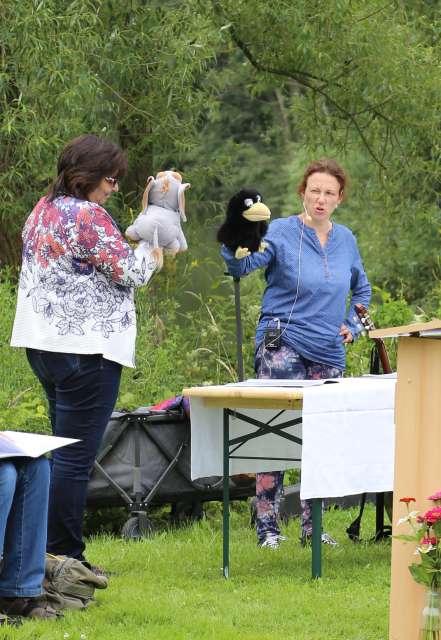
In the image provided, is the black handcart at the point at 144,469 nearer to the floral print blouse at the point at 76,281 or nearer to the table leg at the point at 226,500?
the table leg at the point at 226,500

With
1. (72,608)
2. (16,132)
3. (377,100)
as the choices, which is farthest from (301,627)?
(377,100)

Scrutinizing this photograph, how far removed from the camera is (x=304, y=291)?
239 inches

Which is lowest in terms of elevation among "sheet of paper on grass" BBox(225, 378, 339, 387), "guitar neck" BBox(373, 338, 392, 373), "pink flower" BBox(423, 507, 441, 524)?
"pink flower" BBox(423, 507, 441, 524)

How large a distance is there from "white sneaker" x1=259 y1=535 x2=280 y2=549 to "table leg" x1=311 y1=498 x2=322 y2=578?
0.70 metres

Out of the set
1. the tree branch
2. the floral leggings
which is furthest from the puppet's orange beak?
the tree branch

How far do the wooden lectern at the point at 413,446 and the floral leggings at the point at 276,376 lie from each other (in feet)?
6.60

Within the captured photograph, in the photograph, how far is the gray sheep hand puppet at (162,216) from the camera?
5324 mm

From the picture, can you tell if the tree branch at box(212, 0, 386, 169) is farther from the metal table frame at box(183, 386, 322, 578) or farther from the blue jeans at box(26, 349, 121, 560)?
the blue jeans at box(26, 349, 121, 560)

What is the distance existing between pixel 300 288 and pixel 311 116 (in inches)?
256

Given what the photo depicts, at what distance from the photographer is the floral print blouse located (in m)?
4.95

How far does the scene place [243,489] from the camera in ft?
23.0

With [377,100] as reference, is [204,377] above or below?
below

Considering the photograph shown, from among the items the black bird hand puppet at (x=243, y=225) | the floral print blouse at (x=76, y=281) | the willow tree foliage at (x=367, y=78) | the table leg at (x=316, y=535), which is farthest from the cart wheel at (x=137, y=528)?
the willow tree foliage at (x=367, y=78)

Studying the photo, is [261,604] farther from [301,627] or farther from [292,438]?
[292,438]
